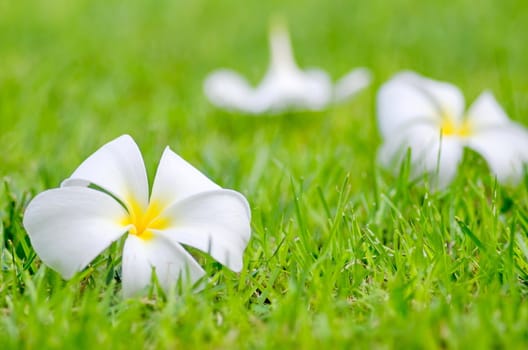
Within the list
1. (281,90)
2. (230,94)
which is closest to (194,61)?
(230,94)

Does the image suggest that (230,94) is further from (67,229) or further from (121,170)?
(67,229)

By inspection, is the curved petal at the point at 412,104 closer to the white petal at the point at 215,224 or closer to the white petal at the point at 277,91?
the white petal at the point at 277,91

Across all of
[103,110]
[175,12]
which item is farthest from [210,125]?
[175,12]

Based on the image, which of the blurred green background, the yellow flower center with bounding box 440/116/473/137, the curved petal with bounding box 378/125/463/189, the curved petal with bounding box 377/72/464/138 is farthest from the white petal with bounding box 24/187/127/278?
the yellow flower center with bounding box 440/116/473/137

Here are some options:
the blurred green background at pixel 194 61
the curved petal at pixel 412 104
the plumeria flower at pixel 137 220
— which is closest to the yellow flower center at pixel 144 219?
the plumeria flower at pixel 137 220

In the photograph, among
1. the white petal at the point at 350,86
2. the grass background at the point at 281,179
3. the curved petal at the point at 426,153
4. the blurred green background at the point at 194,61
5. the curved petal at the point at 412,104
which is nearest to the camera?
the grass background at the point at 281,179

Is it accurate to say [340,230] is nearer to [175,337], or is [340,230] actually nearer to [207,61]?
[175,337]

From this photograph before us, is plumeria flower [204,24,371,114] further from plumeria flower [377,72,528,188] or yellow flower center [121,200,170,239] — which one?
yellow flower center [121,200,170,239]
